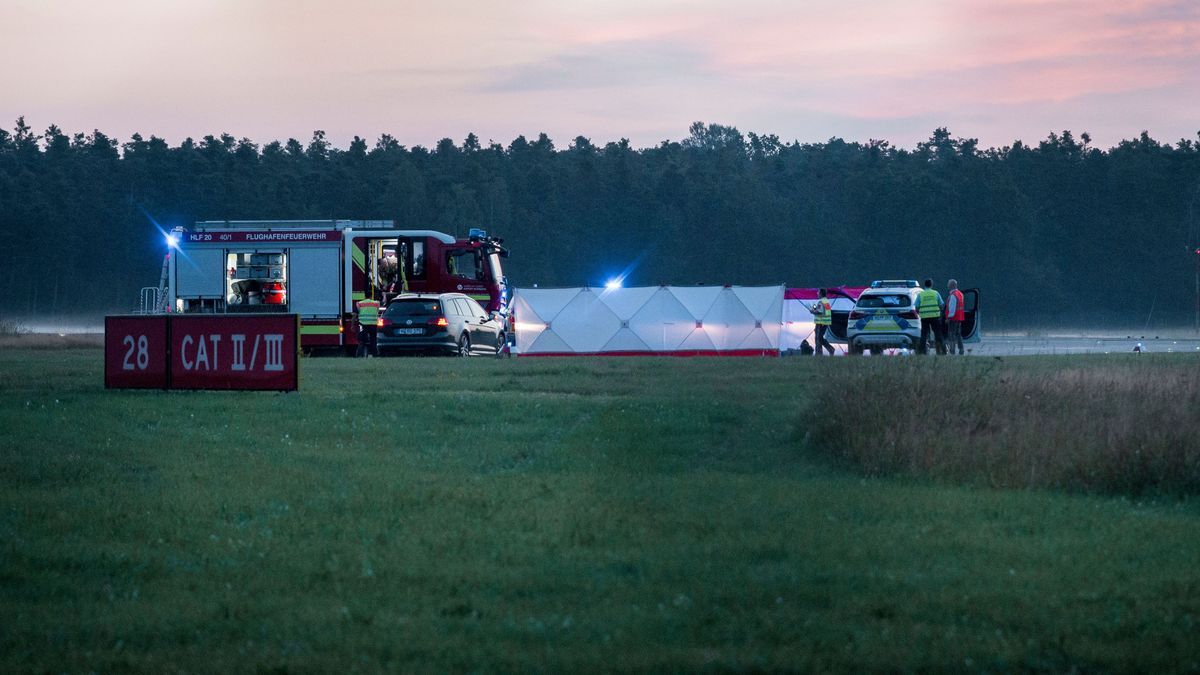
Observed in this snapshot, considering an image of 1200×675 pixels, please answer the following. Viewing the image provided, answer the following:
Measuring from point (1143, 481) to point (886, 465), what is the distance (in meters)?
2.21

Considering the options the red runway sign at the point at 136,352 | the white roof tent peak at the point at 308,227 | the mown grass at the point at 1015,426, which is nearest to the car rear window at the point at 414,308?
the white roof tent peak at the point at 308,227

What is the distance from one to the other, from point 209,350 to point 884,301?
18.4 m

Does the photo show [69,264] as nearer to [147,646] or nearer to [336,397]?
[336,397]

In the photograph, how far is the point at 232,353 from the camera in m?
20.2

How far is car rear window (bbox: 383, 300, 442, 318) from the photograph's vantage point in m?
35.3

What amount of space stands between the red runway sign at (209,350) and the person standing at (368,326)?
15.4 metres

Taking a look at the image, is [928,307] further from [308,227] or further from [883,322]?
[308,227]

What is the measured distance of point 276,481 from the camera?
41.8ft

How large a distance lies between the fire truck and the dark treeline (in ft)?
205

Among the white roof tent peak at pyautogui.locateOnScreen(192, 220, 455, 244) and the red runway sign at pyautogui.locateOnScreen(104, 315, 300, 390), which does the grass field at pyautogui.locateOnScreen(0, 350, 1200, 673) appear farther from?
the white roof tent peak at pyautogui.locateOnScreen(192, 220, 455, 244)

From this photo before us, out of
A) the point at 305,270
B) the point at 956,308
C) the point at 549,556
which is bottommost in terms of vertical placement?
the point at 549,556

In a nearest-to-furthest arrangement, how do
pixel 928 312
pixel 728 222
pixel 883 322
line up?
pixel 883 322 → pixel 928 312 → pixel 728 222

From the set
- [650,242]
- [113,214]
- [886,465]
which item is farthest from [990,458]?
[113,214]

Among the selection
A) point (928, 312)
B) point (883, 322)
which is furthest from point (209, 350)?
point (928, 312)
